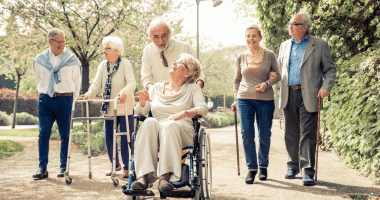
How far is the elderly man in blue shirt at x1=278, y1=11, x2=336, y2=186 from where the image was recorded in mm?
4957

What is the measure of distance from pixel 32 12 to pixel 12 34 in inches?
76.6

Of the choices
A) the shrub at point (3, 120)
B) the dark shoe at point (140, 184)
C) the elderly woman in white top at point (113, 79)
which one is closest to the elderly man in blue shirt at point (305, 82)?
the elderly woman in white top at point (113, 79)

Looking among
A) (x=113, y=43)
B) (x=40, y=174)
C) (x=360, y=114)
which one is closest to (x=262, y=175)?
(x=360, y=114)

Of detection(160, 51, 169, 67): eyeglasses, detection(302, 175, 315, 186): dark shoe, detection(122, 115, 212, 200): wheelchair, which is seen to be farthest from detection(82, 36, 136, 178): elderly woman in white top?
detection(302, 175, 315, 186): dark shoe

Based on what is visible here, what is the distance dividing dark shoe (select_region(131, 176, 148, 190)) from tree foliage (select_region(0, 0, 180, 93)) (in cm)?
877

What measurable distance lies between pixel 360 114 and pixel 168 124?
3.31 metres

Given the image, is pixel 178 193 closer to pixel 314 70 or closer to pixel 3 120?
pixel 314 70

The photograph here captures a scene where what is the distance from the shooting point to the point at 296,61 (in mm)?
5129

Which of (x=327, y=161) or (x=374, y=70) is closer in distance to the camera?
(x=374, y=70)

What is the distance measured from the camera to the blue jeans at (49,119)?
18.1ft

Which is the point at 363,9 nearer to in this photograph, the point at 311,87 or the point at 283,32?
the point at 283,32

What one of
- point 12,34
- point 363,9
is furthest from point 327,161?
point 12,34

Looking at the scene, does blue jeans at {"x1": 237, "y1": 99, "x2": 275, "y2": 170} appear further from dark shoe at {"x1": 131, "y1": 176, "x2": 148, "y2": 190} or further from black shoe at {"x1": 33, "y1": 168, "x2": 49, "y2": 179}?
black shoe at {"x1": 33, "y1": 168, "x2": 49, "y2": 179}

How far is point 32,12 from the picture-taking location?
1182 centimetres
